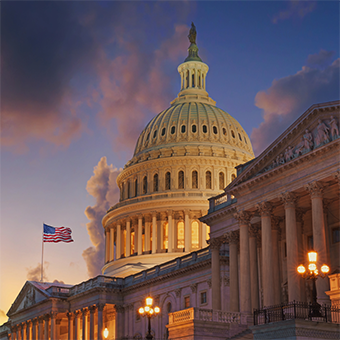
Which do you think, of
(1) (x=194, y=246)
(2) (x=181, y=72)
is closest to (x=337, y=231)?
(1) (x=194, y=246)

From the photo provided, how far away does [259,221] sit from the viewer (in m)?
56.2

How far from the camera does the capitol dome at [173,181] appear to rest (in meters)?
109

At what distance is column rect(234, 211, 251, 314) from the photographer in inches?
2076

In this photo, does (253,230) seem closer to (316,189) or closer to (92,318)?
(316,189)

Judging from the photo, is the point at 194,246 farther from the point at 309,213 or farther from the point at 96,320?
the point at 309,213

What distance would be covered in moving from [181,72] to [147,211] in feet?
112

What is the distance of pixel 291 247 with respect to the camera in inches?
1922

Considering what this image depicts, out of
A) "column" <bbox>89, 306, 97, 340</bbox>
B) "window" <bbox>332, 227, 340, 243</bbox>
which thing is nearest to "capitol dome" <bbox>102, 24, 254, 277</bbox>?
"column" <bbox>89, 306, 97, 340</bbox>

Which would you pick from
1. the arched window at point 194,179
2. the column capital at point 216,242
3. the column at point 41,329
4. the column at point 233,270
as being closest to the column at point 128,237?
the arched window at point 194,179

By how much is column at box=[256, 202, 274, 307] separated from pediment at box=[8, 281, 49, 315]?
5142cm

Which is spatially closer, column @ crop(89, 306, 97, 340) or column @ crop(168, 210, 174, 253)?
column @ crop(89, 306, 97, 340)

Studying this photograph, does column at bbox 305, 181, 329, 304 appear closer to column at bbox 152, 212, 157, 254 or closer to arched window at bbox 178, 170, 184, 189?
column at bbox 152, 212, 157, 254

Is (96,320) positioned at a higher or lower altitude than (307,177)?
lower

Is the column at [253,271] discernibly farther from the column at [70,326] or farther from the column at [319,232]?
the column at [70,326]
